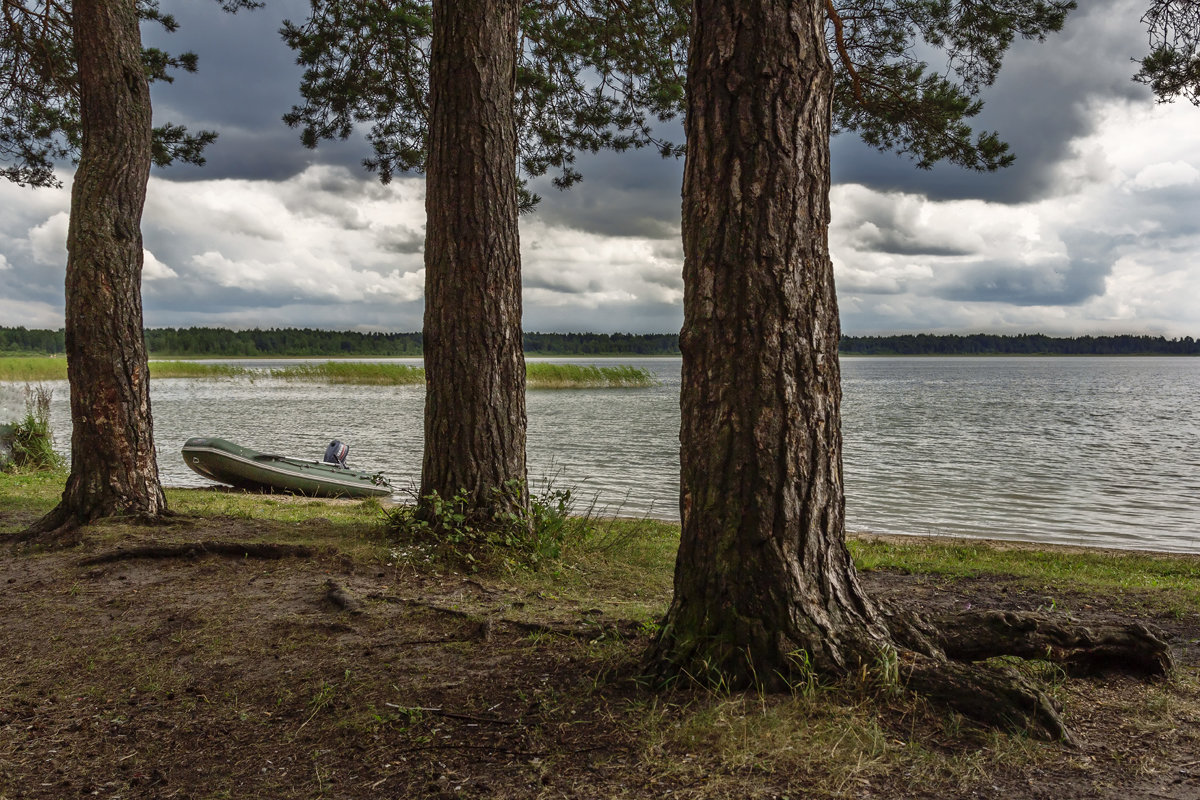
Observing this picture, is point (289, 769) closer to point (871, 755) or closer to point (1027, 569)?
point (871, 755)

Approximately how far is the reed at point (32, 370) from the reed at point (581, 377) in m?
25.2

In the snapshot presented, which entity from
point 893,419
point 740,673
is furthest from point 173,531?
point 893,419

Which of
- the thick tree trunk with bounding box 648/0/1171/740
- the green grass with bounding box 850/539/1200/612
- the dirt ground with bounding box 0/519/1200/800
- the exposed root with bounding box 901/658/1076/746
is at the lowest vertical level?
the green grass with bounding box 850/539/1200/612

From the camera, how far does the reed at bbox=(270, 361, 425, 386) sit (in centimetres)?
4778

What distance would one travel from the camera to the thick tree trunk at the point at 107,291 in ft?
20.2

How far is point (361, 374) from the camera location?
49.5 metres

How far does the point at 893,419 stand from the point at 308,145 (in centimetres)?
2449

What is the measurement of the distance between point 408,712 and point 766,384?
1.86 m

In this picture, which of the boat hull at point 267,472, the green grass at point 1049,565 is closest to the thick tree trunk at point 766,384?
the green grass at point 1049,565

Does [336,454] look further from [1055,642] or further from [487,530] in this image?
[1055,642]

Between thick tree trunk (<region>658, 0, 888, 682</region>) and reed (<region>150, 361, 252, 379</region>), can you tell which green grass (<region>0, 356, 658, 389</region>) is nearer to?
reed (<region>150, 361, 252, 379</region>)

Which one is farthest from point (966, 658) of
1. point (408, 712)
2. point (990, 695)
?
point (408, 712)

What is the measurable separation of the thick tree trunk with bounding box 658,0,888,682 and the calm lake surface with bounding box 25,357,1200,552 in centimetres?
442

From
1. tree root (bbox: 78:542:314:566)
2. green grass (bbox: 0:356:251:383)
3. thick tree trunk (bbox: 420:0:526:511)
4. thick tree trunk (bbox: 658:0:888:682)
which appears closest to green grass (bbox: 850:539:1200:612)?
thick tree trunk (bbox: 420:0:526:511)
